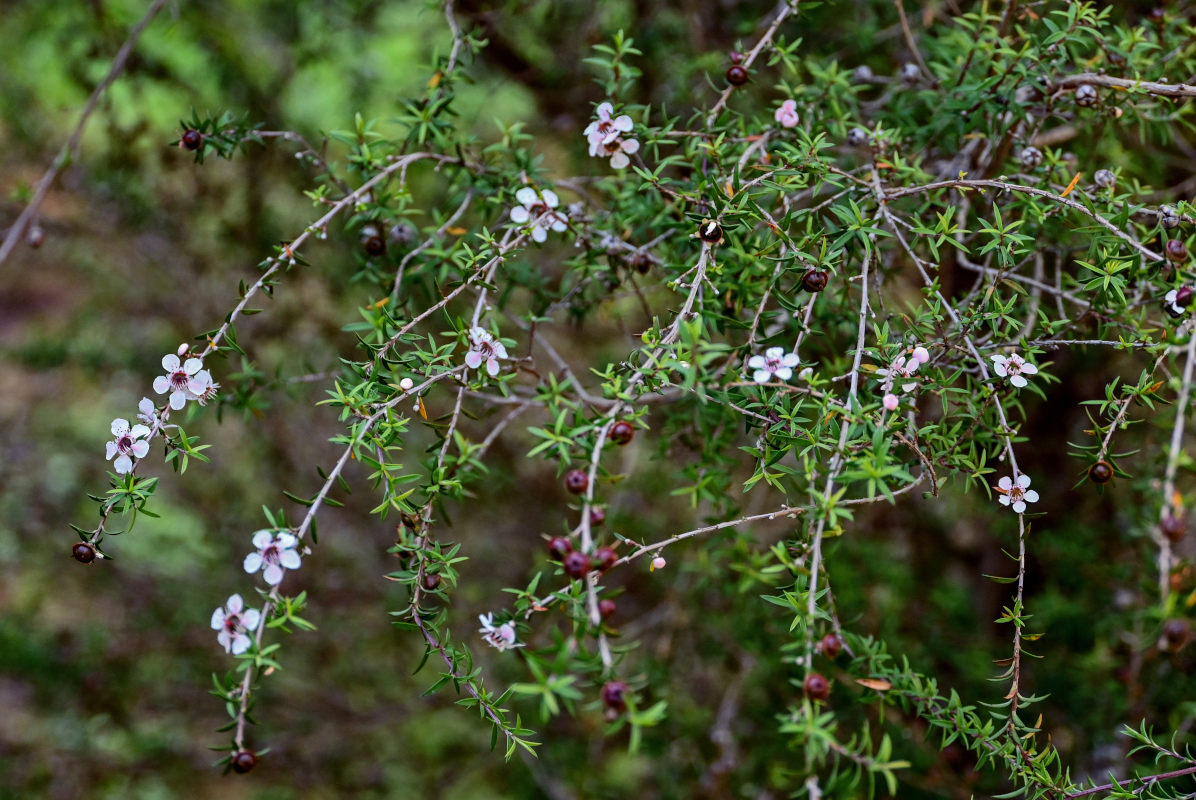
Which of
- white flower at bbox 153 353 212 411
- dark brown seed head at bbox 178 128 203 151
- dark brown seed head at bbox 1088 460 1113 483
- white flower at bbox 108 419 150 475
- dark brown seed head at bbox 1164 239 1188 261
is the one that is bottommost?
dark brown seed head at bbox 1088 460 1113 483

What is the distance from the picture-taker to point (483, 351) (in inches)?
52.7

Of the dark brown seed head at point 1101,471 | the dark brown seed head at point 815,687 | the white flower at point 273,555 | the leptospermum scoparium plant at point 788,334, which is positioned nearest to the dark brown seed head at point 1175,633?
the leptospermum scoparium plant at point 788,334

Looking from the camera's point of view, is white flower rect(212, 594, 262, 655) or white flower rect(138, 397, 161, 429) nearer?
white flower rect(212, 594, 262, 655)

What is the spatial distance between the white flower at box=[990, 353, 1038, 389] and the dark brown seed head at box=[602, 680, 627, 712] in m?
0.73

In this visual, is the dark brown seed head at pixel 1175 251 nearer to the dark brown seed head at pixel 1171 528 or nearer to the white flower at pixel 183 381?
the dark brown seed head at pixel 1171 528

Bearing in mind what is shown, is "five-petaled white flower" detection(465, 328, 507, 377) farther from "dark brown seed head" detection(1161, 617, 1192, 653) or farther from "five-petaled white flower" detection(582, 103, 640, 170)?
"dark brown seed head" detection(1161, 617, 1192, 653)

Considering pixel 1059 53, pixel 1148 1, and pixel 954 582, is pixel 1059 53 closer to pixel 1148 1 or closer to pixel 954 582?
pixel 1148 1

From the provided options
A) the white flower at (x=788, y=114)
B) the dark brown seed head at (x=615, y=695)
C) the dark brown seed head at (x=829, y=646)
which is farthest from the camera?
the white flower at (x=788, y=114)

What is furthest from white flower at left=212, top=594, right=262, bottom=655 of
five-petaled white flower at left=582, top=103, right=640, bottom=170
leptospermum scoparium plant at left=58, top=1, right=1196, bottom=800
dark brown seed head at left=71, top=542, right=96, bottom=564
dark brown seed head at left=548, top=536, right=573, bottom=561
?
five-petaled white flower at left=582, top=103, right=640, bottom=170

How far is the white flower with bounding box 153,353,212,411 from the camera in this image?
1.30 meters

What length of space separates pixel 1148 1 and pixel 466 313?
1.93 m

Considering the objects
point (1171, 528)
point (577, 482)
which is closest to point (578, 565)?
point (577, 482)

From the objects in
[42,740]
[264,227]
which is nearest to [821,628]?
[264,227]

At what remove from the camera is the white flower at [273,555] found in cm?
117
